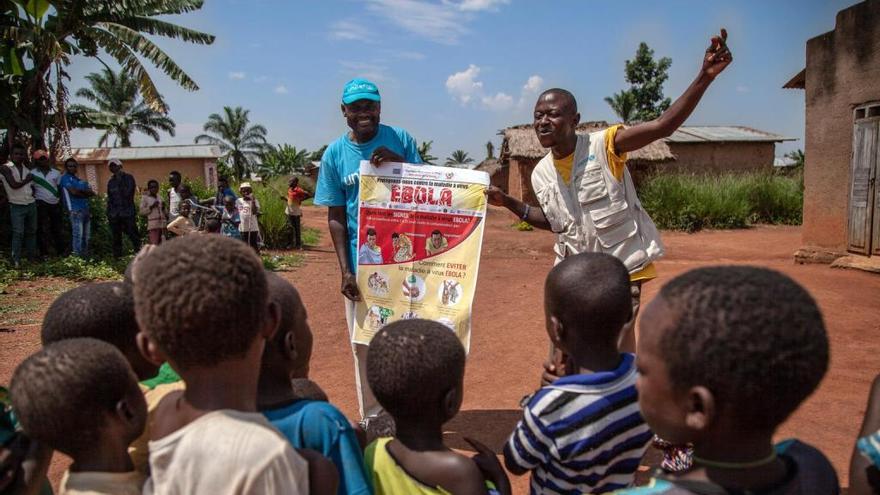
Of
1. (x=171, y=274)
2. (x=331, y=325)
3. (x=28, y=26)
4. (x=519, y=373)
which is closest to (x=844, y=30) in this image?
(x=519, y=373)

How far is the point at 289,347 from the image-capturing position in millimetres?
1792

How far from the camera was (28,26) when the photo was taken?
12.0 metres

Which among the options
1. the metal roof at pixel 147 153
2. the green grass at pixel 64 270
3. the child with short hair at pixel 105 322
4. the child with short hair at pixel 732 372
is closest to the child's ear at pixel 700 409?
the child with short hair at pixel 732 372

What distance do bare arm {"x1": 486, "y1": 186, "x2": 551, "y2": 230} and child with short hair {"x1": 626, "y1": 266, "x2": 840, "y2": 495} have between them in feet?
6.78

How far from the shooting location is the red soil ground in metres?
3.89

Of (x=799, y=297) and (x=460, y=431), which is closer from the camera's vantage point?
(x=799, y=297)

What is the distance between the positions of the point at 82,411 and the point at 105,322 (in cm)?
51

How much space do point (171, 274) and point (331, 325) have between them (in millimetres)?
5772

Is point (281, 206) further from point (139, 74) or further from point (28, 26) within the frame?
point (28, 26)

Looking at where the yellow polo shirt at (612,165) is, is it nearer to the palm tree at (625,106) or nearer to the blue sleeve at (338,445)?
the blue sleeve at (338,445)

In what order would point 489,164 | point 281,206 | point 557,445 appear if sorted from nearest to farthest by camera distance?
point 557,445 < point 281,206 < point 489,164

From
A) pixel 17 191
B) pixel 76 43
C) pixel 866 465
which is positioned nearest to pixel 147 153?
pixel 76 43

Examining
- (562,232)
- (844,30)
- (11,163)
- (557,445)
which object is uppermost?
(844,30)

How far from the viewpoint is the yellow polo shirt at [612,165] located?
315cm
